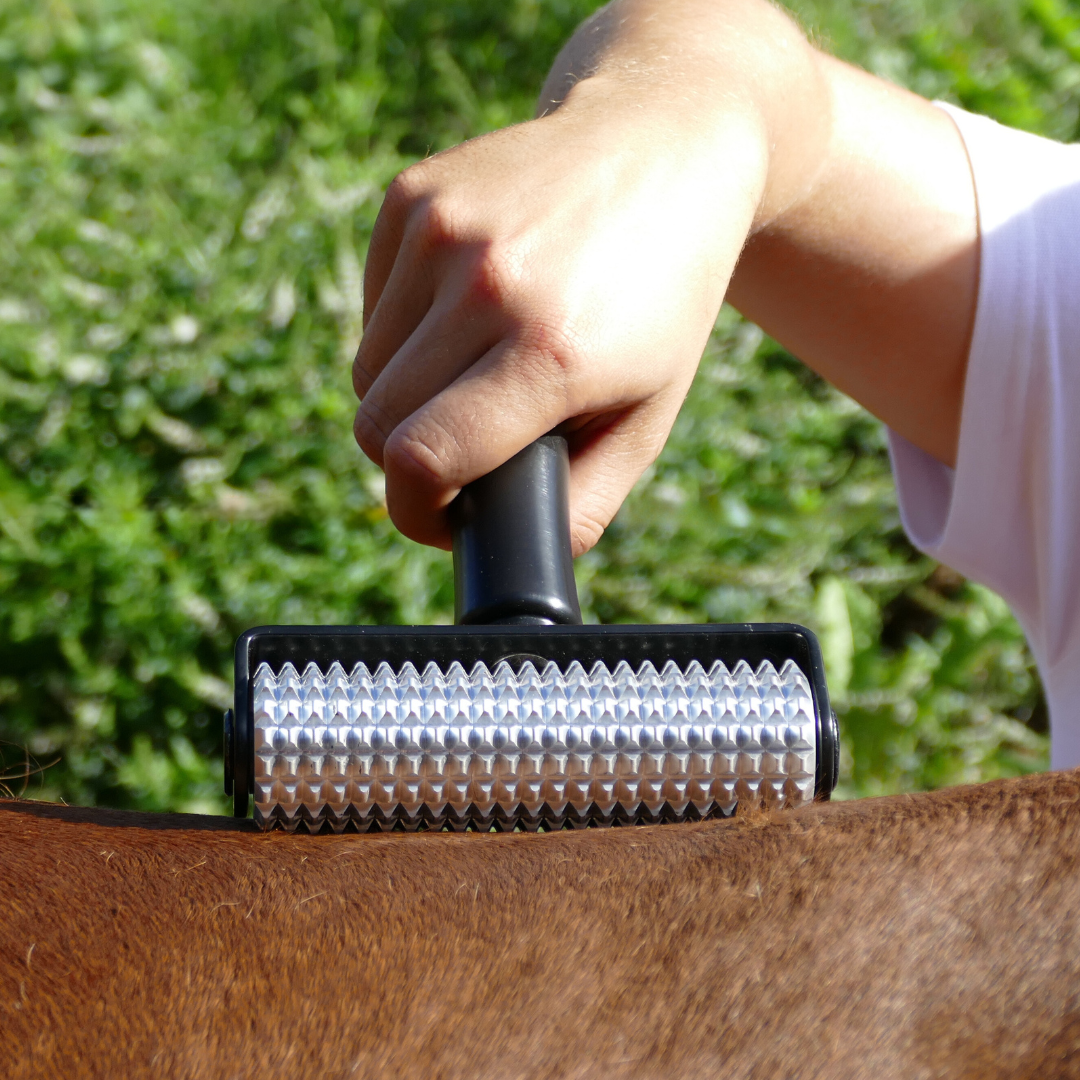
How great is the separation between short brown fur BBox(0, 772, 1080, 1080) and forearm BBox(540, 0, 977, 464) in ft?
2.12

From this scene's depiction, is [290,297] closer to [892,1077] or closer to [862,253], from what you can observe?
[862,253]

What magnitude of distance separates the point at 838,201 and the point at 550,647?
730mm

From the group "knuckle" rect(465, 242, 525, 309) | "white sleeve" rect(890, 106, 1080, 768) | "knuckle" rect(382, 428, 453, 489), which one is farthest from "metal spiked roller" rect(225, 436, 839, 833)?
"white sleeve" rect(890, 106, 1080, 768)

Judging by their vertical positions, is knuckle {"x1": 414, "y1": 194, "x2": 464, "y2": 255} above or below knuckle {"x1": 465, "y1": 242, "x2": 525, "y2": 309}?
above

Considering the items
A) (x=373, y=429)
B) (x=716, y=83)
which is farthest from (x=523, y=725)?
(x=716, y=83)

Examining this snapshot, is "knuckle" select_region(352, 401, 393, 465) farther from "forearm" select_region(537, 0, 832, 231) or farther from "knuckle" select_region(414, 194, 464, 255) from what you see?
"forearm" select_region(537, 0, 832, 231)

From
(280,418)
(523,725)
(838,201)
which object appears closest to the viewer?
(523,725)

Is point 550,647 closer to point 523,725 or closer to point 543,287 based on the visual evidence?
point 523,725

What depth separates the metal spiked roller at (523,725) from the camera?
0.72m

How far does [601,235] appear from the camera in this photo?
0.84 m

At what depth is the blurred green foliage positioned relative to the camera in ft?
6.73

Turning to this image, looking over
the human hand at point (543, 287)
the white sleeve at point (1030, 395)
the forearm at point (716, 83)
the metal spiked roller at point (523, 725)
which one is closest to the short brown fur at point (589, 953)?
the metal spiked roller at point (523, 725)

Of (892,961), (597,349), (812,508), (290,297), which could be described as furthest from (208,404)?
(892,961)

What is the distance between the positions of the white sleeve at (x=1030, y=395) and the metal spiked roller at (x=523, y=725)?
64 cm
